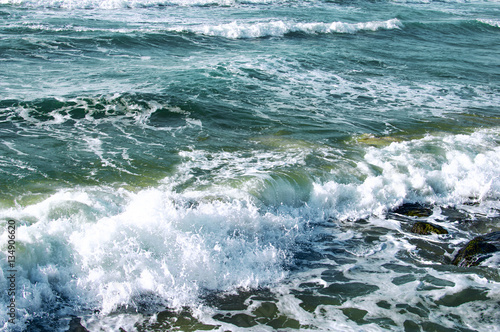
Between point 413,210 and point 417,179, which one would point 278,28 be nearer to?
point 417,179

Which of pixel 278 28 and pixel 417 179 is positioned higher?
pixel 278 28

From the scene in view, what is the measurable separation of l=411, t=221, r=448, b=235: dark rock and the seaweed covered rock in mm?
684

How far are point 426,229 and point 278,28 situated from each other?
19.4m

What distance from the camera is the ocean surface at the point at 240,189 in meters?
4.84

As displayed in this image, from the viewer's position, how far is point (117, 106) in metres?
11.2

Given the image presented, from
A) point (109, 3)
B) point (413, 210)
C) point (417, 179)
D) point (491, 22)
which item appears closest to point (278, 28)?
point (109, 3)

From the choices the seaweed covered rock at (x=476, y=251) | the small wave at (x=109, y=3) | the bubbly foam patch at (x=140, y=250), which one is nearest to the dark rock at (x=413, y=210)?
the seaweed covered rock at (x=476, y=251)

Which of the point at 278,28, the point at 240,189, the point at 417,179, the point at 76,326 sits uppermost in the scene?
the point at 278,28

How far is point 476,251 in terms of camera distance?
5840 mm

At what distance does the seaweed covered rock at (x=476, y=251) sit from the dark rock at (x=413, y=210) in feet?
4.57

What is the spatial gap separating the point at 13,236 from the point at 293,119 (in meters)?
7.51

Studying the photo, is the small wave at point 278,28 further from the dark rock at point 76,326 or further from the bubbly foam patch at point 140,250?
the dark rock at point 76,326

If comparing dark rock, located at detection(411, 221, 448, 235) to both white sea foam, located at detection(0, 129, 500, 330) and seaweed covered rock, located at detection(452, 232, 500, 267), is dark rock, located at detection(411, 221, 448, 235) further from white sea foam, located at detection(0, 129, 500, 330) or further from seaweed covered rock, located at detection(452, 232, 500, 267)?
seaweed covered rock, located at detection(452, 232, 500, 267)

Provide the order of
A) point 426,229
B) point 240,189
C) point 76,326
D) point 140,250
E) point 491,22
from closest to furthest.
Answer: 1. point 76,326
2. point 140,250
3. point 426,229
4. point 240,189
5. point 491,22
